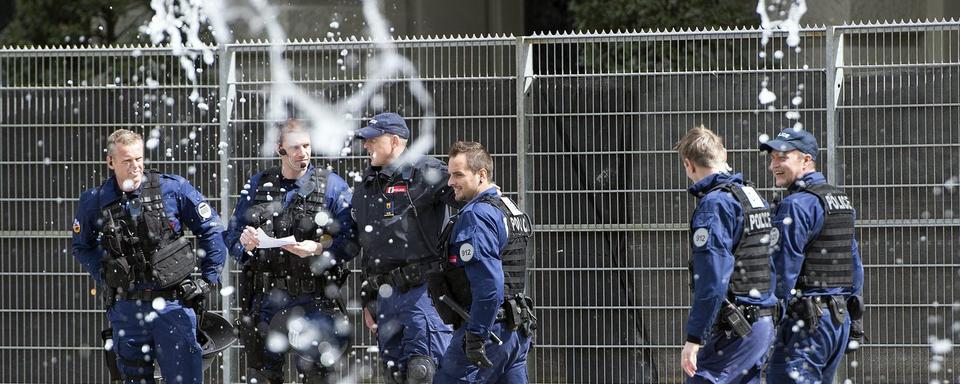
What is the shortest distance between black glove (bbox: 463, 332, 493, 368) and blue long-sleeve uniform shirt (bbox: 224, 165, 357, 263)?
1818mm

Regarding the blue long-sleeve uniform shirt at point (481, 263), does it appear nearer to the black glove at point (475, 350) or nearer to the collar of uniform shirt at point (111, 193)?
the black glove at point (475, 350)

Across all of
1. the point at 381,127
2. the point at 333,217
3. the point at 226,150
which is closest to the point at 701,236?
the point at 381,127

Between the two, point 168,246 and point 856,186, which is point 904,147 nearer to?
point 856,186

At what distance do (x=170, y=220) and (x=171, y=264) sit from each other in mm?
269

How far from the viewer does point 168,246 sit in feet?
24.7

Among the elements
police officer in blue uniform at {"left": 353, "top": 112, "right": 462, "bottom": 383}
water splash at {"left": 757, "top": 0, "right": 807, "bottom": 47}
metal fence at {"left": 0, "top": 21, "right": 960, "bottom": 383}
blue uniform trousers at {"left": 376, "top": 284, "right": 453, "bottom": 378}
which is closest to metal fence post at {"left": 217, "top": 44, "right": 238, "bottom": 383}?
metal fence at {"left": 0, "top": 21, "right": 960, "bottom": 383}

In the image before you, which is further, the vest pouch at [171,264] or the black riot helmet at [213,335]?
the black riot helmet at [213,335]

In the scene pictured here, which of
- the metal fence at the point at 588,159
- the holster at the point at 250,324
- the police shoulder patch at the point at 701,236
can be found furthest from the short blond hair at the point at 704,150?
the holster at the point at 250,324

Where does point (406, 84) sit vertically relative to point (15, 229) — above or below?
above

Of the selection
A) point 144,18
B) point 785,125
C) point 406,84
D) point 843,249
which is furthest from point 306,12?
point 843,249

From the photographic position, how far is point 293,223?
298 inches

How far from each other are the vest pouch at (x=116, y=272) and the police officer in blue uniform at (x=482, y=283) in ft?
6.76

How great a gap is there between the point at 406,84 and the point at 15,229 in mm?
3070

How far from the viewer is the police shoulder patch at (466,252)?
5934 millimetres
